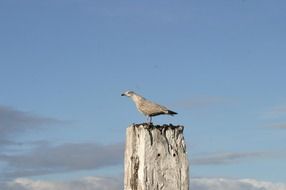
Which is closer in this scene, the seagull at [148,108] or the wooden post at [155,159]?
the wooden post at [155,159]

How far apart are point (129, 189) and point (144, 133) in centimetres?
72

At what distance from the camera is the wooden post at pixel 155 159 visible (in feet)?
19.4

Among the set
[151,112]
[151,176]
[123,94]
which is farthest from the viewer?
[123,94]

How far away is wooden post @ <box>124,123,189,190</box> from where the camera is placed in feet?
19.4

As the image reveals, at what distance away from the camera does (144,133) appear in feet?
19.7

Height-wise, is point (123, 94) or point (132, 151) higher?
point (123, 94)

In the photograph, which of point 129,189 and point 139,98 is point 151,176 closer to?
point 129,189

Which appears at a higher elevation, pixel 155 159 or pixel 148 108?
pixel 148 108

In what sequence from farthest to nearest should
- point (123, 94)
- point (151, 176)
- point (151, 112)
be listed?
point (123, 94) < point (151, 112) < point (151, 176)

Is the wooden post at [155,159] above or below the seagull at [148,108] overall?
below

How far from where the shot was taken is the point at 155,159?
5.95m

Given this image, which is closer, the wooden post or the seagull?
the wooden post

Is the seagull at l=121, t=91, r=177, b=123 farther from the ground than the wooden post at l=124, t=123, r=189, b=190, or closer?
farther from the ground

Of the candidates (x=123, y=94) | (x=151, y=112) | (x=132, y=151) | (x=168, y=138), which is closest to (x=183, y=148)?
(x=168, y=138)
